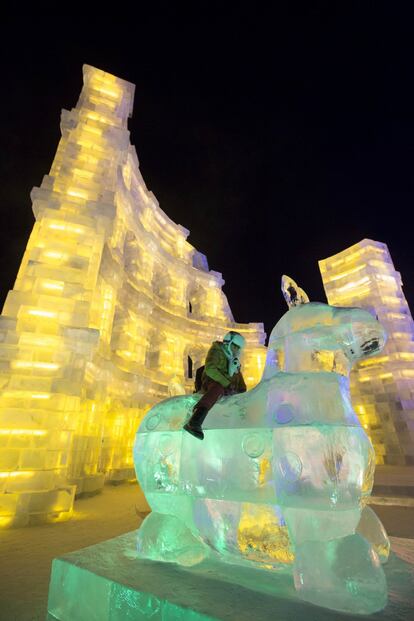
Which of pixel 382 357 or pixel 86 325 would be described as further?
pixel 382 357

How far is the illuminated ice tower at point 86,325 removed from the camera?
623 centimetres

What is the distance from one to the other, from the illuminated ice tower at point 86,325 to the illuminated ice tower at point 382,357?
27.8ft

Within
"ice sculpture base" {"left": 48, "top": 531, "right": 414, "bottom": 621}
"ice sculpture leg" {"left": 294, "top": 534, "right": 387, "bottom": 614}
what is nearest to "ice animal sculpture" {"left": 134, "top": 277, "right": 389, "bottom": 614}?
"ice sculpture leg" {"left": 294, "top": 534, "right": 387, "bottom": 614}

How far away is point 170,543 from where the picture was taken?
2.71 metres

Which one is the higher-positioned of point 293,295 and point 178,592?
point 293,295

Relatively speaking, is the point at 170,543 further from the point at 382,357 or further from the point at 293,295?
the point at 382,357

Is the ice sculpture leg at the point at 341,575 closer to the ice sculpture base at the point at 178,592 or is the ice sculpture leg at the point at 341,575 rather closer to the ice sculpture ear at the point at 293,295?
the ice sculpture base at the point at 178,592

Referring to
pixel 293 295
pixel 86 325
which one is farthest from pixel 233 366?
pixel 86 325

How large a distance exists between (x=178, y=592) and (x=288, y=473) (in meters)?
1.17

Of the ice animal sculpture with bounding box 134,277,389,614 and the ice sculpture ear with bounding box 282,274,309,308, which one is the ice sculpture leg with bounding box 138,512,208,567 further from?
the ice sculpture ear with bounding box 282,274,309,308

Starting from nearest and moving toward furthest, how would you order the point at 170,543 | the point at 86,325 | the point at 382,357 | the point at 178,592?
the point at 178,592 → the point at 170,543 → the point at 86,325 → the point at 382,357

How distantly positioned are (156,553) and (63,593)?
0.80 metres

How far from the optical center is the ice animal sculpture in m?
2.00

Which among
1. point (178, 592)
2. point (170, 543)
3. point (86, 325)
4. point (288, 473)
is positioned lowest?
point (178, 592)
